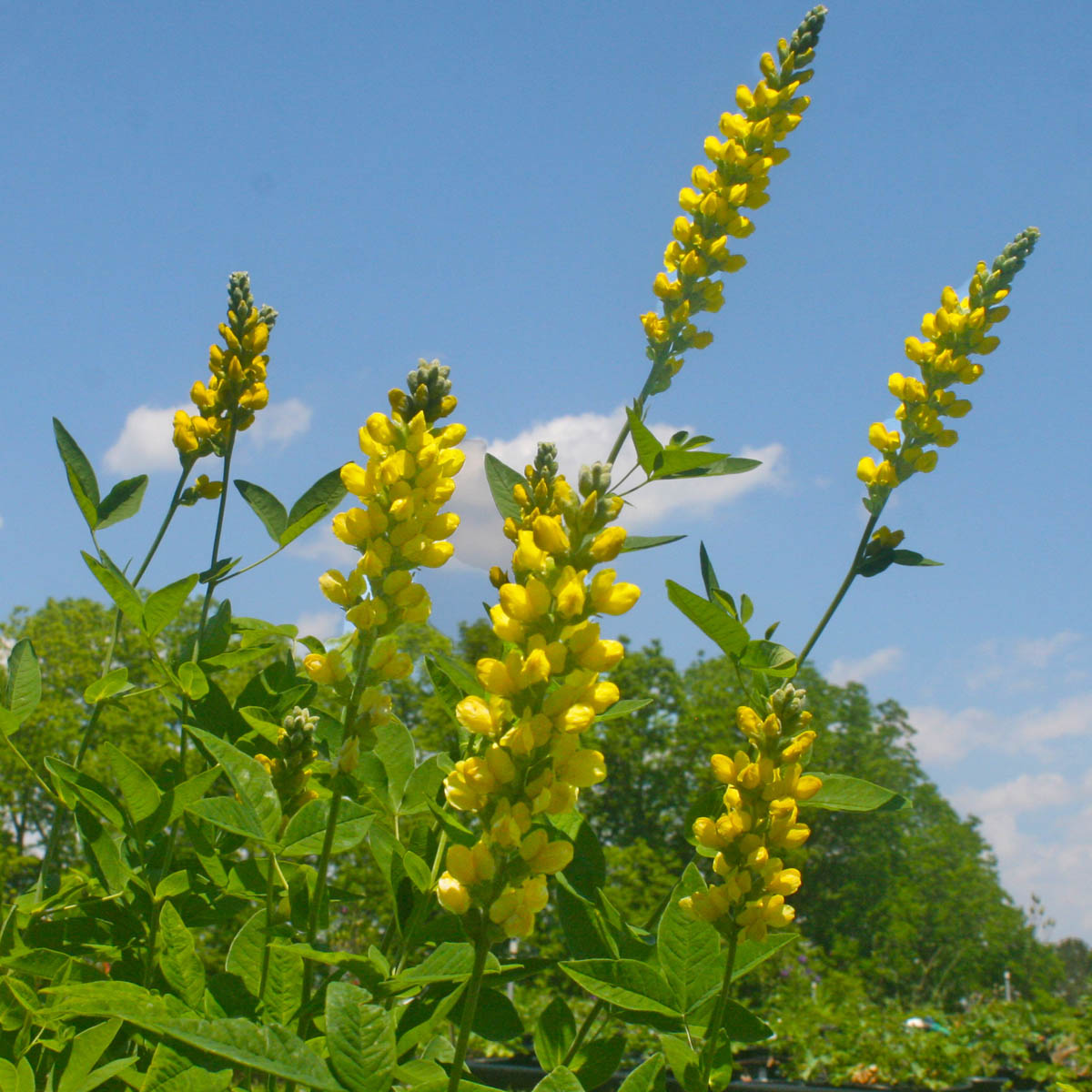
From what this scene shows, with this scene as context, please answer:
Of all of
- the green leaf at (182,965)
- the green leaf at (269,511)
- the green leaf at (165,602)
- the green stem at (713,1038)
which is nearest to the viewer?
the green stem at (713,1038)

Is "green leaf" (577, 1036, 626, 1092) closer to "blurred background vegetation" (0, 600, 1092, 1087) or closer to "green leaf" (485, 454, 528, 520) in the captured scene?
"green leaf" (485, 454, 528, 520)

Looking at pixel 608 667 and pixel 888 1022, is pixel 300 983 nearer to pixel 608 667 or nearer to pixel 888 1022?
pixel 608 667

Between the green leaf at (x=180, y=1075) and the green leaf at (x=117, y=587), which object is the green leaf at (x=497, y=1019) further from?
the green leaf at (x=117, y=587)

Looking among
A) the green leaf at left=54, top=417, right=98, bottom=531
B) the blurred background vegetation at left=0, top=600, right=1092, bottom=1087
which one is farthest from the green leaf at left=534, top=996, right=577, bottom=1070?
the blurred background vegetation at left=0, top=600, right=1092, bottom=1087

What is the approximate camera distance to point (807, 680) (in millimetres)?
35906

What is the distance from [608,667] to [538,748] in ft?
0.33

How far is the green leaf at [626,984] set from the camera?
1.14 metres

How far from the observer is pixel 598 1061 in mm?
1272

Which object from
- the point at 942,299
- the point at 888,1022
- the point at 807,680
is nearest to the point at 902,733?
the point at 807,680

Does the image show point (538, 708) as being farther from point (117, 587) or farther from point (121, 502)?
point (121, 502)

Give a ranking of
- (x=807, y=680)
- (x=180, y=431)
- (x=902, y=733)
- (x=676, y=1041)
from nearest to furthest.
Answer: (x=676, y=1041), (x=180, y=431), (x=807, y=680), (x=902, y=733)

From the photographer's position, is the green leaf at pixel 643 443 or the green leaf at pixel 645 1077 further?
the green leaf at pixel 643 443

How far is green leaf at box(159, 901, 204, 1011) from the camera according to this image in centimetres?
117

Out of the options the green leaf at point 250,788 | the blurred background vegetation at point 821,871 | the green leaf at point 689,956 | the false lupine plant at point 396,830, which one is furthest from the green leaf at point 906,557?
the blurred background vegetation at point 821,871
